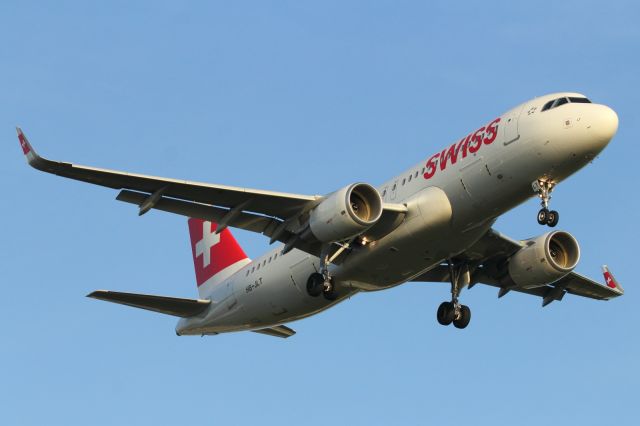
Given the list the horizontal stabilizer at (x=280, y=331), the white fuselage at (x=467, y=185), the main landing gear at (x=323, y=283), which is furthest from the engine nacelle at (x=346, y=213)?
the horizontal stabilizer at (x=280, y=331)

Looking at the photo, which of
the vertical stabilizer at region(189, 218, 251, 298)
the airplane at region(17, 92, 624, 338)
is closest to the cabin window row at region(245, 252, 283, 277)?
the airplane at region(17, 92, 624, 338)

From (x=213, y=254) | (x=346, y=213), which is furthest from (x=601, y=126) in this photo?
(x=213, y=254)

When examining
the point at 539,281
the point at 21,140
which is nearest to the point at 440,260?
the point at 539,281

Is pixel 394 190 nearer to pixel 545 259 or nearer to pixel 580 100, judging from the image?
pixel 545 259

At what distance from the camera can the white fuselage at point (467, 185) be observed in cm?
3669

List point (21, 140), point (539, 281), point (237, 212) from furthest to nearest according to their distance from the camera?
point (539, 281) < point (237, 212) < point (21, 140)

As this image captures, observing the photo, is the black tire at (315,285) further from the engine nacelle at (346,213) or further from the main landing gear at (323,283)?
the engine nacelle at (346,213)

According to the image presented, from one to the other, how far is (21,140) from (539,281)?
18.3m

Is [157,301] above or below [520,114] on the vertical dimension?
below

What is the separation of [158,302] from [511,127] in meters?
14.8

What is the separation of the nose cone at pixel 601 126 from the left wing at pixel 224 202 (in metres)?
6.19

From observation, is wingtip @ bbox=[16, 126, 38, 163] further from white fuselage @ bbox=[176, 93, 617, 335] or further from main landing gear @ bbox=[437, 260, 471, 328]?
main landing gear @ bbox=[437, 260, 471, 328]

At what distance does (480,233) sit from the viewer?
39.4 metres

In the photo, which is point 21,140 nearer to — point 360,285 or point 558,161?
point 360,285
